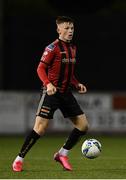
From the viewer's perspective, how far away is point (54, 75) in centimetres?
1219

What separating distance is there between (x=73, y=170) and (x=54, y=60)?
162 centimetres

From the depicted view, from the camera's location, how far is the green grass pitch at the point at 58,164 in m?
11.6

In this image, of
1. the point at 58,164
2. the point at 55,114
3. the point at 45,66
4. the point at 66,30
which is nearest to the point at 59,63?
the point at 45,66

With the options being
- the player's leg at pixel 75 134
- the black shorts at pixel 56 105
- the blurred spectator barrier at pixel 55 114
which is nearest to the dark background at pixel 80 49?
the blurred spectator barrier at pixel 55 114

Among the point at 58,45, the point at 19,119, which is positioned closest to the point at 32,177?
the point at 58,45

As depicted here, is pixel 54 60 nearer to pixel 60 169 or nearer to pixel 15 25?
pixel 60 169

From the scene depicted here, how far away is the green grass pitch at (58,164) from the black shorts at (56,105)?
83cm

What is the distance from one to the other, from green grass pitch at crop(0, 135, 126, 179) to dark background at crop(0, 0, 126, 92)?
4.19m

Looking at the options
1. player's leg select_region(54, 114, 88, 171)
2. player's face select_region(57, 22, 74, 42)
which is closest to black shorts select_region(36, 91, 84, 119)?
player's leg select_region(54, 114, 88, 171)

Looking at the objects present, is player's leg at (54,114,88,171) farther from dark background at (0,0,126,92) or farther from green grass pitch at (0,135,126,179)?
dark background at (0,0,126,92)

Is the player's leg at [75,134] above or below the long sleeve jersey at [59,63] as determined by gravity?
below

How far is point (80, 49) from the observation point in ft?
78.3

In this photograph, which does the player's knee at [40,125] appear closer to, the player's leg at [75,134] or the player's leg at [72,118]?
the player's leg at [72,118]

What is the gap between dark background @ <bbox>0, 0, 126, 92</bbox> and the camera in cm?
2375
